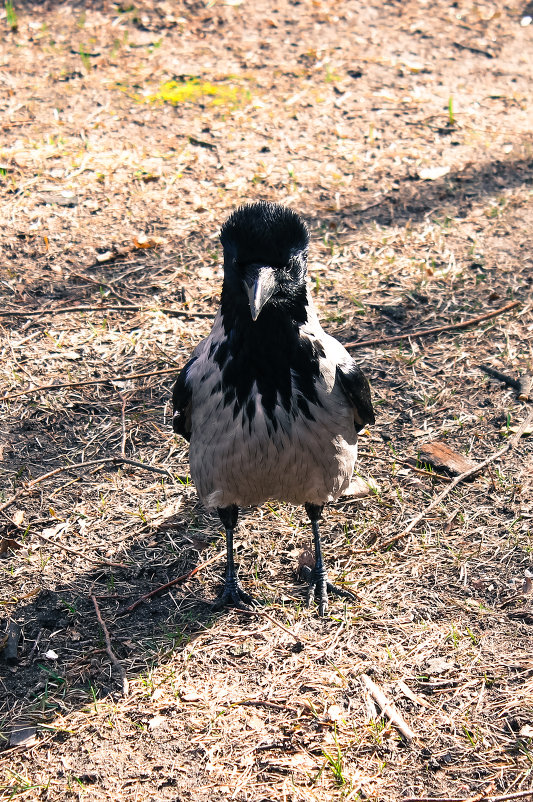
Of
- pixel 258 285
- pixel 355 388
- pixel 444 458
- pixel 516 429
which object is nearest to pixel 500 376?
pixel 516 429

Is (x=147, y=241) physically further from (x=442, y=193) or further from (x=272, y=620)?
(x=272, y=620)

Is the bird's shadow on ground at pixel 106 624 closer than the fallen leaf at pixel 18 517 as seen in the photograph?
Yes

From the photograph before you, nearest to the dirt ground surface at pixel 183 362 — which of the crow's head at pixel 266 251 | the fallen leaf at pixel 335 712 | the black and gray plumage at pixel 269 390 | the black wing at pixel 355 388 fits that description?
the fallen leaf at pixel 335 712

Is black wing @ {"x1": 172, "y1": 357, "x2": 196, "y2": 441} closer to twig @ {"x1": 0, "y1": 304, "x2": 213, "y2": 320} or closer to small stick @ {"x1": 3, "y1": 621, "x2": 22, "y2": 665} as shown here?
small stick @ {"x1": 3, "y1": 621, "x2": 22, "y2": 665}

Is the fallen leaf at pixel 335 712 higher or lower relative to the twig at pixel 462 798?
lower

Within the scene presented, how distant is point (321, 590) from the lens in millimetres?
3930

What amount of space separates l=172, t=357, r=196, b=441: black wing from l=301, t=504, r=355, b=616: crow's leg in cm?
77

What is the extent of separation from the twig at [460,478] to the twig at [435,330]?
3.21 feet

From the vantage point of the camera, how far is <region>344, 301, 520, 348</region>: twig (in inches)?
216

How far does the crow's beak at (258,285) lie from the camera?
3.04 meters

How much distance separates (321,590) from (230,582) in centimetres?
46

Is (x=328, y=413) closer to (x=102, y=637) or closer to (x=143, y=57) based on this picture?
(x=102, y=637)

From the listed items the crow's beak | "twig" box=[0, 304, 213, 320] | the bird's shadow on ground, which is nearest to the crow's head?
the crow's beak

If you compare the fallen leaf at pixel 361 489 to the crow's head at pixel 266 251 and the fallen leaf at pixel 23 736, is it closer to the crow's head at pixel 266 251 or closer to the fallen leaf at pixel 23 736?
the crow's head at pixel 266 251
